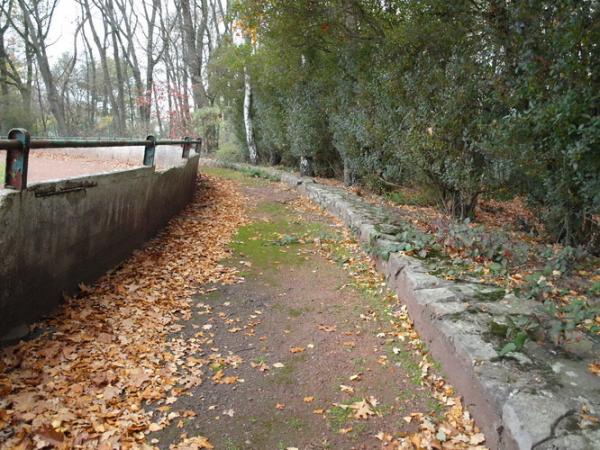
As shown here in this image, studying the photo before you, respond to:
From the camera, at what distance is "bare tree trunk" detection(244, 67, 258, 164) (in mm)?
16125

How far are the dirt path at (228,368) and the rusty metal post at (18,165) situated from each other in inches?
46.3

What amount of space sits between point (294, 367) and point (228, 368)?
20.4 inches

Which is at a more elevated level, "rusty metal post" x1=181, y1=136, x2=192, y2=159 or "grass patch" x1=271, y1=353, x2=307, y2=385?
"rusty metal post" x1=181, y1=136, x2=192, y2=159

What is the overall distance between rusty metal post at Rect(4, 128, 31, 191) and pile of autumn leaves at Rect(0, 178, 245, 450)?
1.18 meters

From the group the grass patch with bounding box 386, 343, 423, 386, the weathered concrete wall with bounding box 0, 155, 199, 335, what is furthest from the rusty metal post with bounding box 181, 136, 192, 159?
the grass patch with bounding box 386, 343, 423, 386

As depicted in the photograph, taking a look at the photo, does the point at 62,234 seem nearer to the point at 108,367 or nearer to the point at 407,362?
the point at 108,367

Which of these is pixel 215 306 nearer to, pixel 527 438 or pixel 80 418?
pixel 80 418

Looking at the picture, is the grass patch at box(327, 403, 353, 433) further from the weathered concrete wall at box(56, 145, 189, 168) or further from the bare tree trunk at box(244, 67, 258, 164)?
the bare tree trunk at box(244, 67, 258, 164)

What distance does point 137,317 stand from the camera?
12.9 ft

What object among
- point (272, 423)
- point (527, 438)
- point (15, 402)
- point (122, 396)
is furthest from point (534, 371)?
point (15, 402)

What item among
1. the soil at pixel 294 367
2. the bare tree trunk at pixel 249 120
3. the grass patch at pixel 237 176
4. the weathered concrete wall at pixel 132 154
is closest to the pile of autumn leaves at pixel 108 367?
the soil at pixel 294 367

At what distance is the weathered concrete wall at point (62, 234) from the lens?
3133mm

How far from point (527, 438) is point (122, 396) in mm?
2451

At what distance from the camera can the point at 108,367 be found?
314 centimetres
